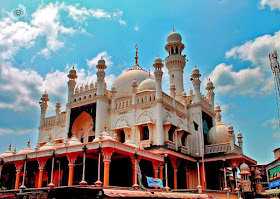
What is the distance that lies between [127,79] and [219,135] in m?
13.2

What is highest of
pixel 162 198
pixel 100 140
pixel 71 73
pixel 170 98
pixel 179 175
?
pixel 71 73

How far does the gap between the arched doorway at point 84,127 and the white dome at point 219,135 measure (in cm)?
1388

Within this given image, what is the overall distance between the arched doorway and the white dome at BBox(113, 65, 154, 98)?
4815mm

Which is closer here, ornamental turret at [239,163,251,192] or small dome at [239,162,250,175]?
small dome at [239,162,250,175]

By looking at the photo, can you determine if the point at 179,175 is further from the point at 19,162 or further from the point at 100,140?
the point at 19,162

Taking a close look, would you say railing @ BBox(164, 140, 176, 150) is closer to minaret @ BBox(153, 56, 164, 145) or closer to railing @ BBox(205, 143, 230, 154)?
minaret @ BBox(153, 56, 164, 145)

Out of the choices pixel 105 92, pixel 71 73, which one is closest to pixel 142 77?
pixel 105 92

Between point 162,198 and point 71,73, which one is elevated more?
point 71,73

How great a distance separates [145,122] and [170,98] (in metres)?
4.86

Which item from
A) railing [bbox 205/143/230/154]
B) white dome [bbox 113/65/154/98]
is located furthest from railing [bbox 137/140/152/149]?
railing [bbox 205/143/230/154]

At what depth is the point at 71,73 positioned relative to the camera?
35.8 meters

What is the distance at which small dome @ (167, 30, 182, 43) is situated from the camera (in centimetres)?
4175

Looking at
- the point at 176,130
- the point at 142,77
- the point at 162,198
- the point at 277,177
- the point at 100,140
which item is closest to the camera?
the point at 162,198

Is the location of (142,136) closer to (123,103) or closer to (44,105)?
(123,103)
